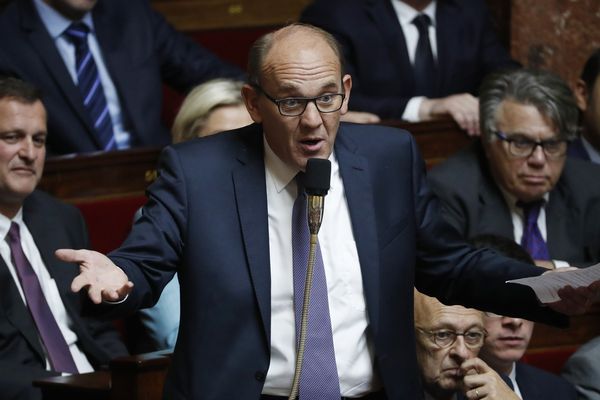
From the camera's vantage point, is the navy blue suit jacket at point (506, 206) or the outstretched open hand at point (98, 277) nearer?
the outstretched open hand at point (98, 277)

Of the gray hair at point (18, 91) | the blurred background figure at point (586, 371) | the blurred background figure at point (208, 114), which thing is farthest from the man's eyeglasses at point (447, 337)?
the gray hair at point (18, 91)

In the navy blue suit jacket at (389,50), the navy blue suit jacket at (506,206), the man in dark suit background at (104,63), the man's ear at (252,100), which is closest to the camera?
the man's ear at (252,100)

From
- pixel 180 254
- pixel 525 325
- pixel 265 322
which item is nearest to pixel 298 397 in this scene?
pixel 265 322

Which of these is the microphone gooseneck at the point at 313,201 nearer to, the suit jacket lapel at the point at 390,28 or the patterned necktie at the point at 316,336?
the patterned necktie at the point at 316,336

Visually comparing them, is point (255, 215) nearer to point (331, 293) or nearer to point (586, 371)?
point (331, 293)

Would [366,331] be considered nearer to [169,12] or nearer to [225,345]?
[225,345]

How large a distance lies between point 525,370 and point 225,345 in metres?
0.90

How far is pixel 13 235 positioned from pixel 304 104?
4.01ft

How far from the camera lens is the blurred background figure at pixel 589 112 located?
3449 millimetres

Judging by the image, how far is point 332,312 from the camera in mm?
1852

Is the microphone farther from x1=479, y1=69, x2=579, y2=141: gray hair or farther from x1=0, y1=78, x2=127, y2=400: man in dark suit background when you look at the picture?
x1=479, y1=69, x2=579, y2=141: gray hair

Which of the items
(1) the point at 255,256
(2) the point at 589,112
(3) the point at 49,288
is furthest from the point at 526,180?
(1) the point at 255,256

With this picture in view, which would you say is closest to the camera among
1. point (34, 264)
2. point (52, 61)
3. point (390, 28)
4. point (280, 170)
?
point (280, 170)

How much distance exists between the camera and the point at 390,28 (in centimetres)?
359
